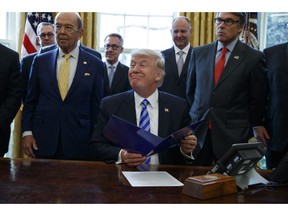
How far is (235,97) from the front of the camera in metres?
3.15

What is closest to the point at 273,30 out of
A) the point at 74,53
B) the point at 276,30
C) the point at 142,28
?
the point at 276,30

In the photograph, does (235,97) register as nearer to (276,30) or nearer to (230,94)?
(230,94)

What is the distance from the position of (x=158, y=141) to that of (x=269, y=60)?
180 cm

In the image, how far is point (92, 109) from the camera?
3311 mm

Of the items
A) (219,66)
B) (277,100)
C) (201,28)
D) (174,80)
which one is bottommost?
(277,100)

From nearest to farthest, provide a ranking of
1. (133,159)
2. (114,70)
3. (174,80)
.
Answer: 1. (133,159)
2. (174,80)
3. (114,70)

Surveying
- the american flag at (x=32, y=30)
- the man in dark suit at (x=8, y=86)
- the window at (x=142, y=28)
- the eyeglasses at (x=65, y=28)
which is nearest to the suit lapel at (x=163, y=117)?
the eyeglasses at (x=65, y=28)

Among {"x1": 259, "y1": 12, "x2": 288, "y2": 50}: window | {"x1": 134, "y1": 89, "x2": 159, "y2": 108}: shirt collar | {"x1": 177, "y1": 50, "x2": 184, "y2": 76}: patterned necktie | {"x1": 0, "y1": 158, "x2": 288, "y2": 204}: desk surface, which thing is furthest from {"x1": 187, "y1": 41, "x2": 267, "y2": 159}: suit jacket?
{"x1": 259, "y1": 12, "x2": 288, "y2": 50}: window

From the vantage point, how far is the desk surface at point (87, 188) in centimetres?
158

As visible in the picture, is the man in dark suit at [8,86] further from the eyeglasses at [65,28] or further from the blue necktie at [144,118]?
the blue necktie at [144,118]

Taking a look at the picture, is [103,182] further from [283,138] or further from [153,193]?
[283,138]

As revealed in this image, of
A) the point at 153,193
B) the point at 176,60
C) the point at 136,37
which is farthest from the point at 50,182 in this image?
the point at 136,37

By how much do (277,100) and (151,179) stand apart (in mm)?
1759

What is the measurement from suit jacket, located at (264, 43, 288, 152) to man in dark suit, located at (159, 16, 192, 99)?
93 cm
